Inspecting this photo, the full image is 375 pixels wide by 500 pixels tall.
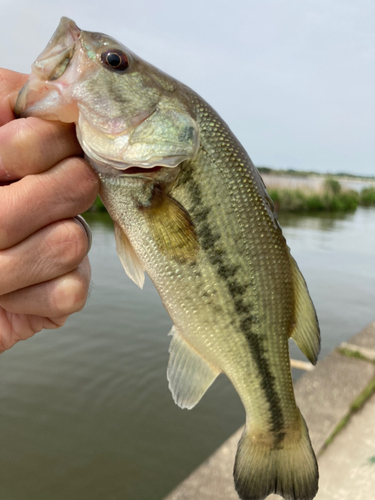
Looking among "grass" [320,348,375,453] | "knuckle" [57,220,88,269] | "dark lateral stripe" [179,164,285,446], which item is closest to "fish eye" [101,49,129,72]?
"dark lateral stripe" [179,164,285,446]

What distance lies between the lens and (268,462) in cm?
195

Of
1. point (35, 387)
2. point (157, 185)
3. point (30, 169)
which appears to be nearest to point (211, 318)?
point (157, 185)

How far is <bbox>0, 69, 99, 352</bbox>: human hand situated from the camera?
1.33 metres

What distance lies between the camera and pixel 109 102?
1.42 m

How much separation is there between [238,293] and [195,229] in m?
0.35

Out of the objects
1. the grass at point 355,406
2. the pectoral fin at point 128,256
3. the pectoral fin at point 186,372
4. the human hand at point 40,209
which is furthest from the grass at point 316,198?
the human hand at point 40,209

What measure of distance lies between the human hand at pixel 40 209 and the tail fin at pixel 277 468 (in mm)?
1139

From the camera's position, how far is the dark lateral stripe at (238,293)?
154 cm

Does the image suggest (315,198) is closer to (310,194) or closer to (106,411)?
(310,194)

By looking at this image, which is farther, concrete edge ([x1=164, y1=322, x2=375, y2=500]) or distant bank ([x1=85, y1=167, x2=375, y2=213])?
distant bank ([x1=85, y1=167, x2=375, y2=213])

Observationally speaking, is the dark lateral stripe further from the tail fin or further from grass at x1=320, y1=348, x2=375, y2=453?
grass at x1=320, y1=348, x2=375, y2=453

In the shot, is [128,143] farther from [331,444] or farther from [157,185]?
[331,444]

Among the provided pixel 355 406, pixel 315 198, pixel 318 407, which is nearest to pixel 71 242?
pixel 318 407

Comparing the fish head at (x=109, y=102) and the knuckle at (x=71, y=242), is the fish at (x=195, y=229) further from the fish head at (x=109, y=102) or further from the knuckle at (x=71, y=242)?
the knuckle at (x=71, y=242)
